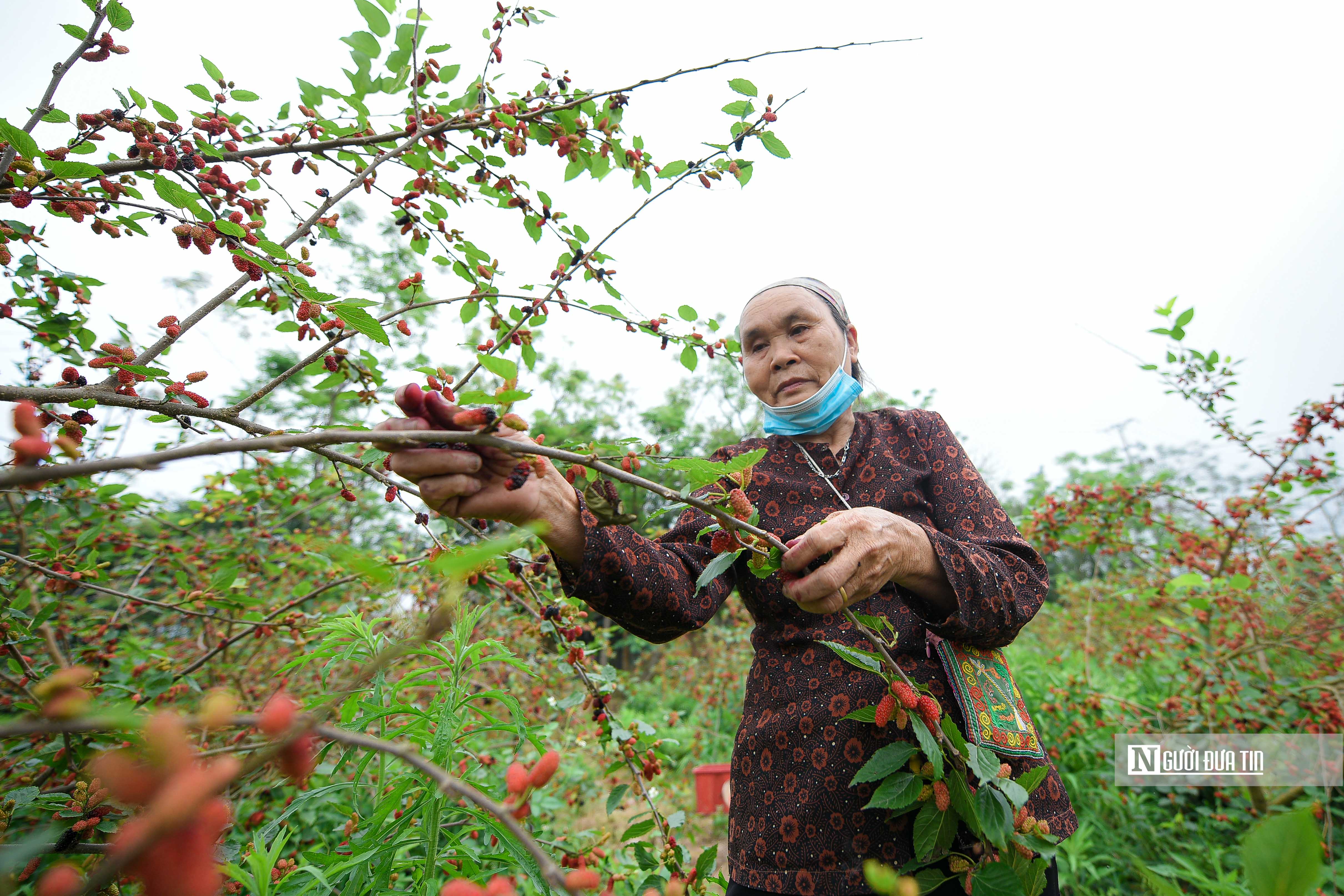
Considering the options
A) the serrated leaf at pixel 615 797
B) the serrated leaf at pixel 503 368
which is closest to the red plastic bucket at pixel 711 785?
the serrated leaf at pixel 615 797

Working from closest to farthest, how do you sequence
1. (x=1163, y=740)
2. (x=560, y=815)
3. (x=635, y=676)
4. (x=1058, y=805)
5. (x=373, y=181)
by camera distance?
(x=1058, y=805) < (x=373, y=181) < (x=1163, y=740) < (x=560, y=815) < (x=635, y=676)

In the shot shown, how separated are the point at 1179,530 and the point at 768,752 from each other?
3250 mm

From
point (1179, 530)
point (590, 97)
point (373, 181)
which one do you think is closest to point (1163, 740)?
point (1179, 530)

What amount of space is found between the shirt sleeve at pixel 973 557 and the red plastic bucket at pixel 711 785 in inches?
104

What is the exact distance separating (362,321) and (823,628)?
1.04 metres

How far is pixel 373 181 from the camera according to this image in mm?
1432

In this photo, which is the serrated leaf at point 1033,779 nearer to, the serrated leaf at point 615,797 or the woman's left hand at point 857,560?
the woman's left hand at point 857,560

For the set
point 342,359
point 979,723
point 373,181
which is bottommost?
point 979,723

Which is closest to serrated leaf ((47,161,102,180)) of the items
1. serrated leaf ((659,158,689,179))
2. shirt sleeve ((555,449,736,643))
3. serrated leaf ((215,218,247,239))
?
serrated leaf ((215,218,247,239))

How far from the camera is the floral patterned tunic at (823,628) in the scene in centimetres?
114

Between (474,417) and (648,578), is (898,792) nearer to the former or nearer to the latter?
(648,578)

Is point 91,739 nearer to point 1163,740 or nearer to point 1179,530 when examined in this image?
point 1163,740

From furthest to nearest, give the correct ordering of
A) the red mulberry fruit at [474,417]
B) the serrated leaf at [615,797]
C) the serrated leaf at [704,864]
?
the serrated leaf at [615,797]
the serrated leaf at [704,864]
the red mulberry fruit at [474,417]

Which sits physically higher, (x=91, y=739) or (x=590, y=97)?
(x=590, y=97)
